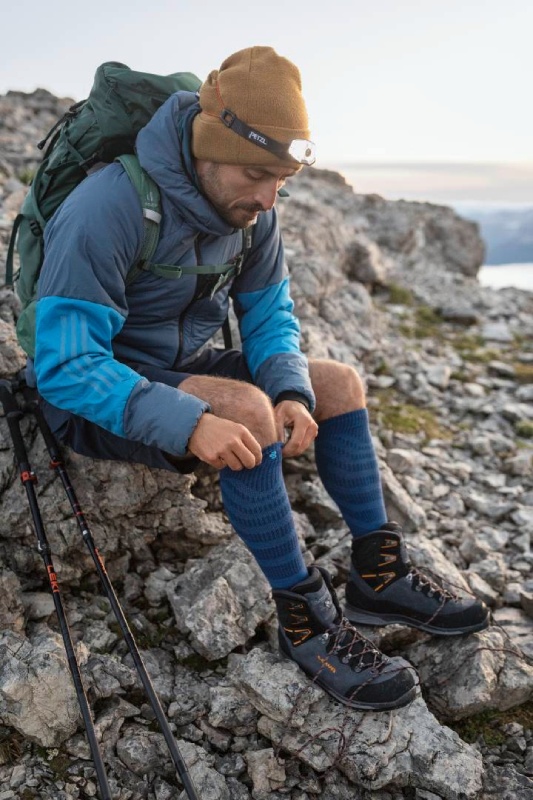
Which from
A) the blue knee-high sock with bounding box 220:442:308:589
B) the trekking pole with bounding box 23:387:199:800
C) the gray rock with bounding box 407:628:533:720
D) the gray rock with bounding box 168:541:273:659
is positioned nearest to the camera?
the trekking pole with bounding box 23:387:199:800

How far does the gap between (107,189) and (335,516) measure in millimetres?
3683

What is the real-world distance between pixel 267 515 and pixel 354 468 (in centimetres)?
104

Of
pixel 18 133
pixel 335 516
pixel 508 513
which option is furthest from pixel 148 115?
pixel 18 133

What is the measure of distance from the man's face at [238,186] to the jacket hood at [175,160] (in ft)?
0.22

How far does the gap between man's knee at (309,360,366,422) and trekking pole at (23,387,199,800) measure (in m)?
1.90

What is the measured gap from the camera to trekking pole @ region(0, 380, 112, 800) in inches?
157

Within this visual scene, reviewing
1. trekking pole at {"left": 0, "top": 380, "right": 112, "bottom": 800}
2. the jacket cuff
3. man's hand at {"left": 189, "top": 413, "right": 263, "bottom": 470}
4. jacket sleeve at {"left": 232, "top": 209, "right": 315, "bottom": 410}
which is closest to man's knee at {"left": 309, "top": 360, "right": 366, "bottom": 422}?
jacket sleeve at {"left": 232, "top": 209, "right": 315, "bottom": 410}

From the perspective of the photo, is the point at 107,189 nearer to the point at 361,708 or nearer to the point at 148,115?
the point at 148,115

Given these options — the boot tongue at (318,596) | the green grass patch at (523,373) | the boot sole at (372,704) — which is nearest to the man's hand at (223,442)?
the boot tongue at (318,596)

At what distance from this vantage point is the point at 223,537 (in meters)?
5.92

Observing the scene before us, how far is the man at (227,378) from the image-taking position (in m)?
4.16

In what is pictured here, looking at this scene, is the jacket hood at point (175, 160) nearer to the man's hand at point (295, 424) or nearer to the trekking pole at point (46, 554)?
the man's hand at point (295, 424)

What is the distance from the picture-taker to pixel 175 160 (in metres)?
4.45

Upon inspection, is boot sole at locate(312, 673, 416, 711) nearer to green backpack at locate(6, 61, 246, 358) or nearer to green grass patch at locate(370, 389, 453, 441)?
green backpack at locate(6, 61, 246, 358)
